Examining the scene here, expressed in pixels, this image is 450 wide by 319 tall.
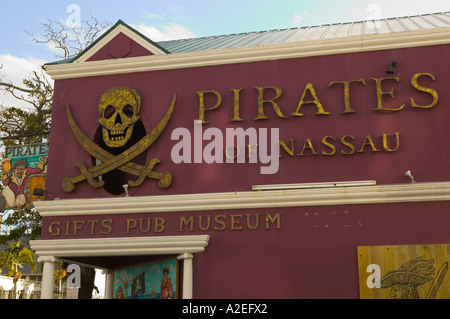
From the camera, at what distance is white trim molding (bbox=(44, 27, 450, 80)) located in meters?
14.7

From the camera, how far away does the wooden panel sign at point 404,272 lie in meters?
13.1

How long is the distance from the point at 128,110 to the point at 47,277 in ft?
15.9

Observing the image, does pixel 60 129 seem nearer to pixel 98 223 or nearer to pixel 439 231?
pixel 98 223

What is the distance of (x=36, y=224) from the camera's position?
2517 cm

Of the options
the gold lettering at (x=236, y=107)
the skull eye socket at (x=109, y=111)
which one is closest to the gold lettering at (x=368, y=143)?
the gold lettering at (x=236, y=107)

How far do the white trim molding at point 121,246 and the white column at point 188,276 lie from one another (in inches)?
5.7

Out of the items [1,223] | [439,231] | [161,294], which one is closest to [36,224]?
[1,223]

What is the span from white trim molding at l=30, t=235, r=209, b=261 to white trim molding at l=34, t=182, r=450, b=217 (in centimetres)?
74

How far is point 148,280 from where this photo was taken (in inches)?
643

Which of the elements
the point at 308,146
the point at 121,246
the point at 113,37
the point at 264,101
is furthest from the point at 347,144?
the point at 113,37

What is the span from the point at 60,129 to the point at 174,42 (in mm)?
6961

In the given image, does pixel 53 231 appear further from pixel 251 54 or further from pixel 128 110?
pixel 251 54

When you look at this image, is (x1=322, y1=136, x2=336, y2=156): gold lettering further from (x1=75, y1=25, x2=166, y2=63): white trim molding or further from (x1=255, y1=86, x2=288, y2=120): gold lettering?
(x1=75, y1=25, x2=166, y2=63): white trim molding

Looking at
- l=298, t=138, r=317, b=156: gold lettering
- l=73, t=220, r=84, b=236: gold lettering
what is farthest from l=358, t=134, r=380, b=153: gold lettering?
l=73, t=220, r=84, b=236: gold lettering
